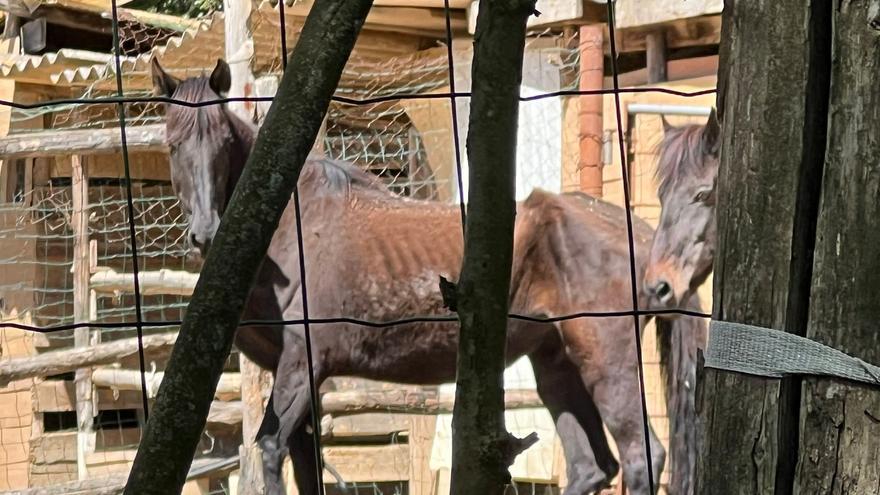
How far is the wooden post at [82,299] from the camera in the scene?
6547 millimetres

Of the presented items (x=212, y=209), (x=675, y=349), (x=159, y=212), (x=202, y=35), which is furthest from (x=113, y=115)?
(x=675, y=349)

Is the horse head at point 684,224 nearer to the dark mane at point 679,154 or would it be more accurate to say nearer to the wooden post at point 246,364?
the dark mane at point 679,154

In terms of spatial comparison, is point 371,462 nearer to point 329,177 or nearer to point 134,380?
point 134,380

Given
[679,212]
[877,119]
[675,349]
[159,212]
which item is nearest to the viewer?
[877,119]

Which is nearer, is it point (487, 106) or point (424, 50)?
point (487, 106)

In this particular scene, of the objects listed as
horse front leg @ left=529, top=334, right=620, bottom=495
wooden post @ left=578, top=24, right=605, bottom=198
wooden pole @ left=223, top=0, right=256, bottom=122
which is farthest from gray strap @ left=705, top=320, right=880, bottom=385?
wooden post @ left=578, top=24, right=605, bottom=198

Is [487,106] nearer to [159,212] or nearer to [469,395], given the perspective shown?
[469,395]

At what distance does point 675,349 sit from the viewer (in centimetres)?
457

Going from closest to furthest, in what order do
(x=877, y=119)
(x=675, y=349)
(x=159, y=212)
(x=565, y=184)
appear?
(x=877, y=119), (x=675, y=349), (x=565, y=184), (x=159, y=212)

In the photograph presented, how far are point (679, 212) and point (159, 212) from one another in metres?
4.48

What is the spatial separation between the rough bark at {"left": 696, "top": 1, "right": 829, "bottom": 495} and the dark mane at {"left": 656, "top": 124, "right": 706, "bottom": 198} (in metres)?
2.95

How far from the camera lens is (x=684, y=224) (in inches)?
167

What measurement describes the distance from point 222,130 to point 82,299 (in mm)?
2500

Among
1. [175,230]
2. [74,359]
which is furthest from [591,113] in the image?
[175,230]
